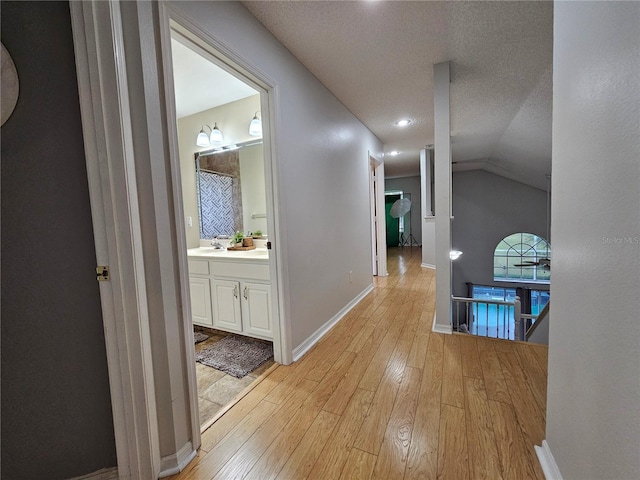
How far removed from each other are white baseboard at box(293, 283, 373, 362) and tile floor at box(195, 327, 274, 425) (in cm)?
22

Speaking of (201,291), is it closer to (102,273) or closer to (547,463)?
(102,273)

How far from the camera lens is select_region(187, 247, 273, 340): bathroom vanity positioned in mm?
2148

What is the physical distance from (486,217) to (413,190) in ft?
7.82

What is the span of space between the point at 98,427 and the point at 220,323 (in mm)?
1334

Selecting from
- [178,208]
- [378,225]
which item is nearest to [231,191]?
[178,208]

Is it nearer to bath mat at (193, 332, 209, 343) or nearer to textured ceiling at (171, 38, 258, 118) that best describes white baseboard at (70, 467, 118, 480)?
bath mat at (193, 332, 209, 343)

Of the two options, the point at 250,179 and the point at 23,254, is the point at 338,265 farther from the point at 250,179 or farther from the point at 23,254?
the point at 23,254

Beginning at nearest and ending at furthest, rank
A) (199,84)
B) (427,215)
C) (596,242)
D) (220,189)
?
(596,242)
(199,84)
(220,189)
(427,215)

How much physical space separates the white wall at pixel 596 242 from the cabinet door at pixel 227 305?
2105 millimetres

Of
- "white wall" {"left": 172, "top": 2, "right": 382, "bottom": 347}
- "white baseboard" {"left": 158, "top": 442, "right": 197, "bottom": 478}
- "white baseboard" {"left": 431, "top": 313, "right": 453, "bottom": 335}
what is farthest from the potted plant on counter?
"white baseboard" {"left": 431, "top": 313, "right": 453, "bottom": 335}

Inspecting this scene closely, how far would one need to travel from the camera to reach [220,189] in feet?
9.86

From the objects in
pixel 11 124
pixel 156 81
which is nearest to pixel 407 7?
pixel 156 81

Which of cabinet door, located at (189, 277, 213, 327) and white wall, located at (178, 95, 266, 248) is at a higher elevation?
white wall, located at (178, 95, 266, 248)

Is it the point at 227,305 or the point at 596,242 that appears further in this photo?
the point at 227,305
